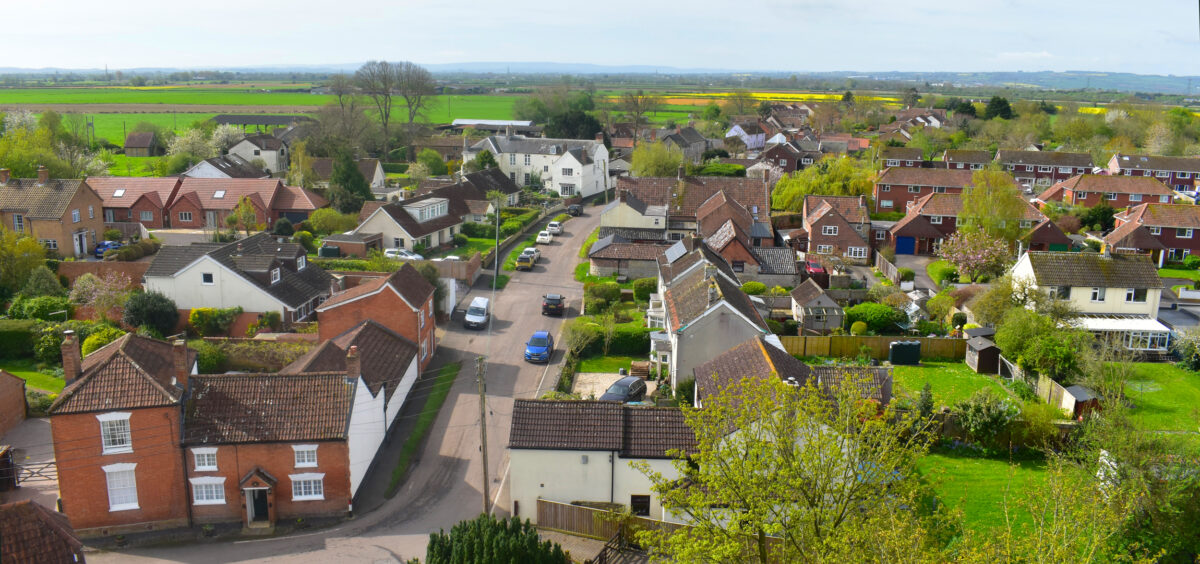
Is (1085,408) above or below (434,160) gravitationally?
below

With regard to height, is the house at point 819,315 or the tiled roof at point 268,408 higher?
the tiled roof at point 268,408

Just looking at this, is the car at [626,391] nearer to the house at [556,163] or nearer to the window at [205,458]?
the window at [205,458]

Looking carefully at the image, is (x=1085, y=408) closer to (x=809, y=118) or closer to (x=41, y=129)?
(x=41, y=129)

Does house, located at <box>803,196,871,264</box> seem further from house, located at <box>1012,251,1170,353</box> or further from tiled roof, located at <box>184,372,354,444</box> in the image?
tiled roof, located at <box>184,372,354,444</box>

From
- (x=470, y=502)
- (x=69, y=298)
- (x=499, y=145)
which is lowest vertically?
(x=470, y=502)

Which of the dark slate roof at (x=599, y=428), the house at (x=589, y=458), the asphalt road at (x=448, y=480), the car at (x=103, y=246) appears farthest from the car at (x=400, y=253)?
the house at (x=589, y=458)

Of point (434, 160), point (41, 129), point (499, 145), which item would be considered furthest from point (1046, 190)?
point (41, 129)
